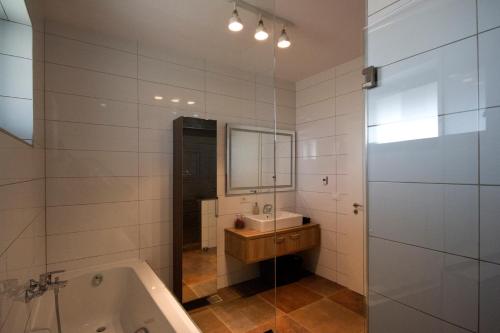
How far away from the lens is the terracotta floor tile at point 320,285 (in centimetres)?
270

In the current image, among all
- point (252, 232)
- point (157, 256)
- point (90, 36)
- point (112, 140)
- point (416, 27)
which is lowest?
point (157, 256)

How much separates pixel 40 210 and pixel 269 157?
2.15m

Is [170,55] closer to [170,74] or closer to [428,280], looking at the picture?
[170,74]

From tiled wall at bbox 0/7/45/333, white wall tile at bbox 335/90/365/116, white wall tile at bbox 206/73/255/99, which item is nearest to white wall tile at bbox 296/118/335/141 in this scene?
white wall tile at bbox 335/90/365/116

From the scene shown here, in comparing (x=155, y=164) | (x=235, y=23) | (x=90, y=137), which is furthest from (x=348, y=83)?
(x=90, y=137)

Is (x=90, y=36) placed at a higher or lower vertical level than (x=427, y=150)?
higher

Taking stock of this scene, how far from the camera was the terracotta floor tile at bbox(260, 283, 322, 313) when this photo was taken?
2.46 metres

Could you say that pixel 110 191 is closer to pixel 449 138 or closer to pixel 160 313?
pixel 160 313

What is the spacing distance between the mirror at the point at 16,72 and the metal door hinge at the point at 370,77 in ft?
4.99

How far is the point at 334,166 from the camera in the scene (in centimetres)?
288

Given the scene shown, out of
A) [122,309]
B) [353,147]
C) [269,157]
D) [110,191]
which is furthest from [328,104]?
[122,309]

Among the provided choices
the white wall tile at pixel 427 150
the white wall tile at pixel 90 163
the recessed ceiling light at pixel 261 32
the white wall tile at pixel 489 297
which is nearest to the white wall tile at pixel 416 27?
the white wall tile at pixel 427 150

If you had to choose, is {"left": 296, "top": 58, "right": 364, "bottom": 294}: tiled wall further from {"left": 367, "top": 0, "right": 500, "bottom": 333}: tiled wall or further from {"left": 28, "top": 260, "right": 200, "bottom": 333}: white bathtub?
{"left": 28, "top": 260, "right": 200, "bottom": 333}: white bathtub

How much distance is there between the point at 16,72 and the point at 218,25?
141 centimetres
